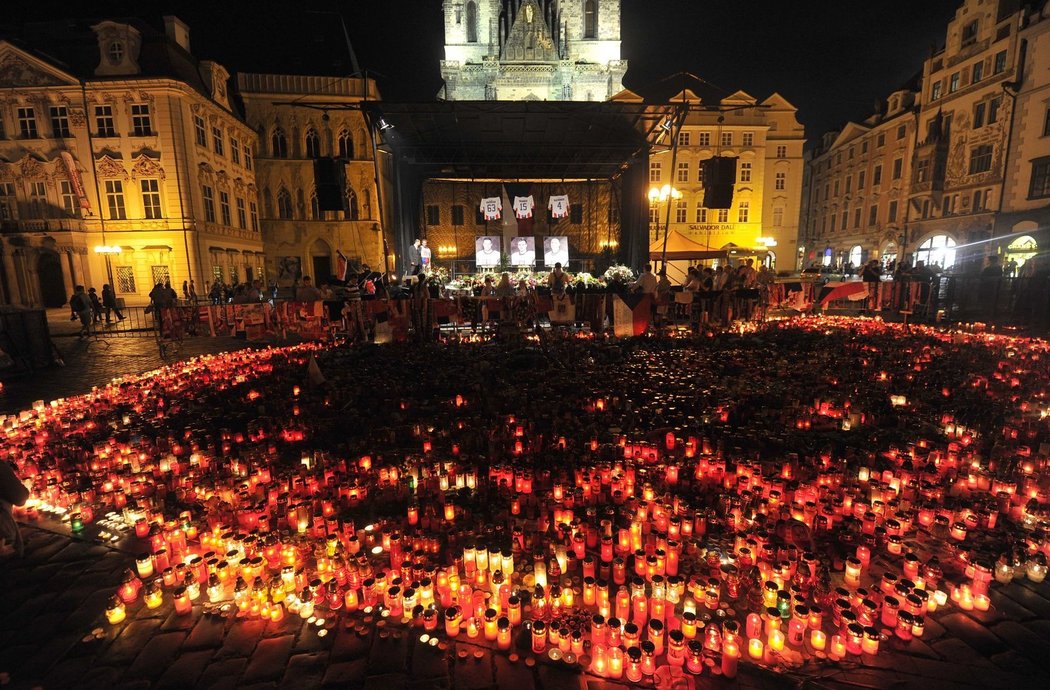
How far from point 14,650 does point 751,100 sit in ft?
148

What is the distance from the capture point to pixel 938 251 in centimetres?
3067

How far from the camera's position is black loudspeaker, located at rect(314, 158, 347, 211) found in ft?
51.5

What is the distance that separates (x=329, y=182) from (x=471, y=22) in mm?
34240

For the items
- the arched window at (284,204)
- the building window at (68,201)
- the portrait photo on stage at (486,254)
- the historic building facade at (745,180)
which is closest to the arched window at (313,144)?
the arched window at (284,204)

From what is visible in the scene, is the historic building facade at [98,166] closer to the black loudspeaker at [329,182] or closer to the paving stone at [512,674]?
the black loudspeaker at [329,182]

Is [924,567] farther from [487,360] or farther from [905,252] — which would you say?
[905,252]

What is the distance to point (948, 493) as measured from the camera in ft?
14.6

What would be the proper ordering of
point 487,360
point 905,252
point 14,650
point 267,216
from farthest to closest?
point 905,252 → point 267,216 → point 487,360 → point 14,650

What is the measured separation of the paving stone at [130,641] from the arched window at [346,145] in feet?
107

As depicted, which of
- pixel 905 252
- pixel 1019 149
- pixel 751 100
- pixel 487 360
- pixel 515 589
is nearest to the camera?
pixel 515 589

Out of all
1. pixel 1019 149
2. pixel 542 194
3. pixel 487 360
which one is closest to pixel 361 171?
pixel 542 194

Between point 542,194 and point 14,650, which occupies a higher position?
point 542,194

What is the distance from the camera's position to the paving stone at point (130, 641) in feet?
9.23

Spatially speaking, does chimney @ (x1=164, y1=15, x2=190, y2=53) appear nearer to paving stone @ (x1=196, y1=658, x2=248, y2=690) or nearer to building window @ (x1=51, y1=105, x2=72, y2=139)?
building window @ (x1=51, y1=105, x2=72, y2=139)
